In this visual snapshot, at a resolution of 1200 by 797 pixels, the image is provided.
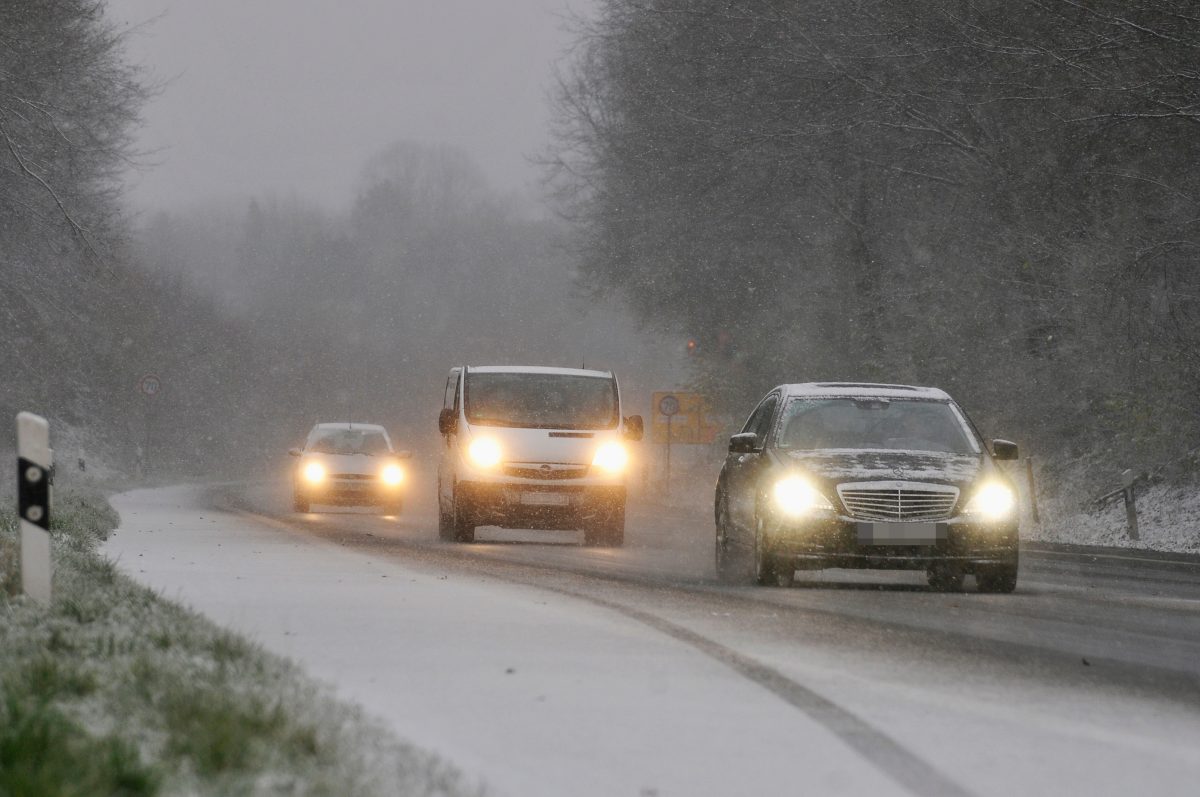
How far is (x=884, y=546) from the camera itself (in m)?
15.1

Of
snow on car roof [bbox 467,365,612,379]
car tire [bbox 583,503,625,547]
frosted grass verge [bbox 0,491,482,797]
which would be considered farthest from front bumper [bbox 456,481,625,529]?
frosted grass verge [bbox 0,491,482,797]

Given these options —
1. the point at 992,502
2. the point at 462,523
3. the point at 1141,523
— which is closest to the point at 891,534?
the point at 992,502

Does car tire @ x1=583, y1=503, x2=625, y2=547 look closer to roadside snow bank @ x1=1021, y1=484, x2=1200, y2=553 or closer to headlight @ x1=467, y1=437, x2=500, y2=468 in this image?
headlight @ x1=467, y1=437, x2=500, y2=468

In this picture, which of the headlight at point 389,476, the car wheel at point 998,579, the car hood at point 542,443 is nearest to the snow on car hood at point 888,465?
the car wheel at point 998,579

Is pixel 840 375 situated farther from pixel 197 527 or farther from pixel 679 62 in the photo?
pixel 197 527

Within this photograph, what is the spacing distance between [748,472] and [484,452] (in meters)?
6.94

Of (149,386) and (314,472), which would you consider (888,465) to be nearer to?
(314,472)

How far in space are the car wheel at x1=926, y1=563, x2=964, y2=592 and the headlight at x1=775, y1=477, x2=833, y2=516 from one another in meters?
1.01

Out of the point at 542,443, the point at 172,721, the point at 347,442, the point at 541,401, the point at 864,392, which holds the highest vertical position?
the point at 541,401

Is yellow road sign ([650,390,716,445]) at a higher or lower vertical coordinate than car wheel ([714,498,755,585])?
higher

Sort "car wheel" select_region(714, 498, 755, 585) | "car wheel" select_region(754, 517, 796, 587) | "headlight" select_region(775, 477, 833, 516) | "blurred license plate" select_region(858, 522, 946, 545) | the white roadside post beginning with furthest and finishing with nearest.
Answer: "car wheel" select_region(714, 498, 755, 585) → "car wheel" select_region(754, 517, 796, 587) → "headlight" select_region(775, 477, 833, 516) → "blurred license plate" select_region(858, 522, 946, 545) → the white roadside post

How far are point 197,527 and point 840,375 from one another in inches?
616

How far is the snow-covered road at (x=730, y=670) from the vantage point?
6.52m

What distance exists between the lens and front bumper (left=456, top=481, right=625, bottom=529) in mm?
23078
